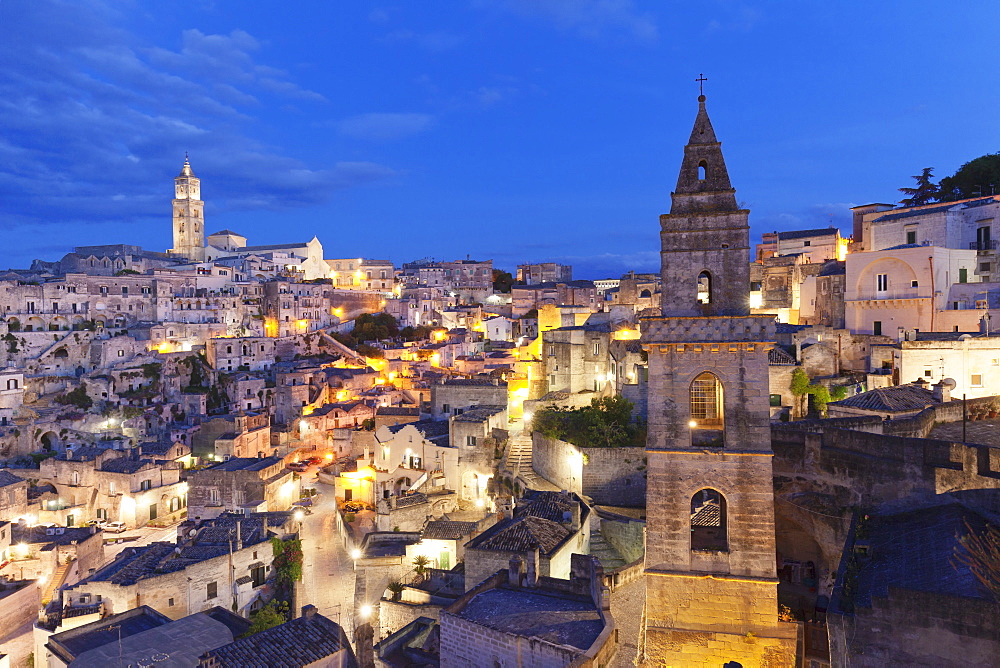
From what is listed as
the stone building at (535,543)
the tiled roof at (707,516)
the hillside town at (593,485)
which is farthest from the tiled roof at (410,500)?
the tiled roof at (707,516)

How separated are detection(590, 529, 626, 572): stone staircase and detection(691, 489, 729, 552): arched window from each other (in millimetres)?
3021

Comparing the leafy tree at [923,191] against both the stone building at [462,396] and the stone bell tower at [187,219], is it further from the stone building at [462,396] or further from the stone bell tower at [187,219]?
the stone bell tower at [187,219]

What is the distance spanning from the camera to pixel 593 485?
2211cm

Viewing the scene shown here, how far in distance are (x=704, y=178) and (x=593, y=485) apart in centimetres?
1342

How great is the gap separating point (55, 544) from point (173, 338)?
1609 inches

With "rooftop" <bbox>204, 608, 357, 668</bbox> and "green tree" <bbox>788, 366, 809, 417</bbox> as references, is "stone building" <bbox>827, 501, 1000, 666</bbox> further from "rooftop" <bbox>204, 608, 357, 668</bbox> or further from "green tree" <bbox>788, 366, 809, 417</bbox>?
"green tree" <bbox>788, 366, 809, 417</bbox>

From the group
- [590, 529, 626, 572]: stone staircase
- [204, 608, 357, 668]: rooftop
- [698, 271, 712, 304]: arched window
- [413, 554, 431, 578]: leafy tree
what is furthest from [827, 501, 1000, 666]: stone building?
[413, 554, 431, 578]: leafy tree

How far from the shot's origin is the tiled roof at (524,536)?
16.2m

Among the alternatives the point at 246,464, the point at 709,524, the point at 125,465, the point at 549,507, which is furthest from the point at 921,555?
the point at 125,465

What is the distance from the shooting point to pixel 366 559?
2053cm

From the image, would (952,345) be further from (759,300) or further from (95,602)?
(95,602)

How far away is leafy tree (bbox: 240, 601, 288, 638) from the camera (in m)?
18.1

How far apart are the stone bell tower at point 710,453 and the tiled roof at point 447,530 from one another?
9.81 m

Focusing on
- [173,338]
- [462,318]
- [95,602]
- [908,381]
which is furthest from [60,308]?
[908,381]
